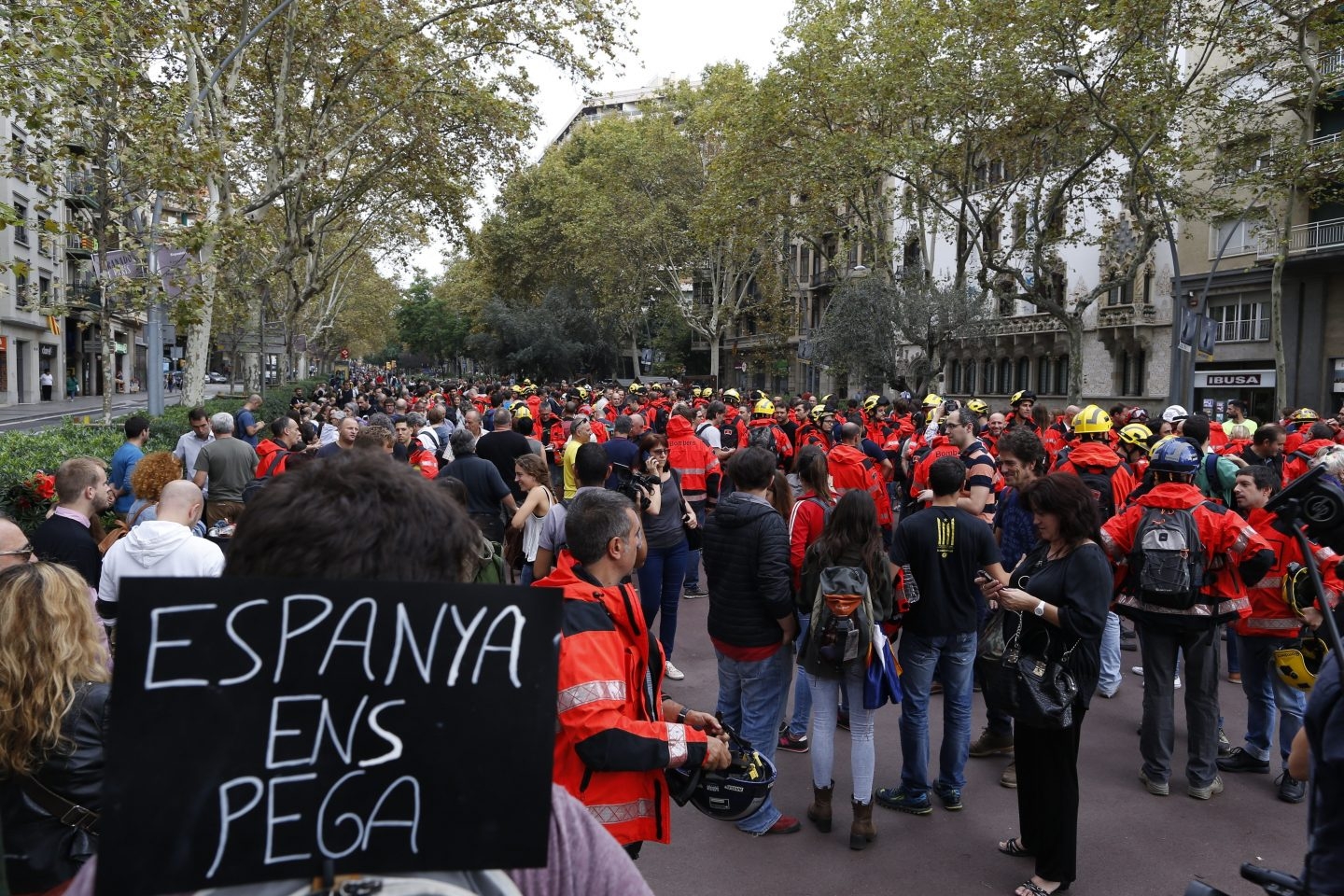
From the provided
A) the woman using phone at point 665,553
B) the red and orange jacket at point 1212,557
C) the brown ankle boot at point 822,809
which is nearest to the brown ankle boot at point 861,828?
the brown ankle boot at point 822,809

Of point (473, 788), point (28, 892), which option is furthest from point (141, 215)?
point (473, 788)

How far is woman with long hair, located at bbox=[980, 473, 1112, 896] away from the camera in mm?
3920

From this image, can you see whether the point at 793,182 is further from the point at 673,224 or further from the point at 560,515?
the point at 560,515

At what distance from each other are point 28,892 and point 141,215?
15.8 meters

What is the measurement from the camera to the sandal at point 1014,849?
4.32 meters

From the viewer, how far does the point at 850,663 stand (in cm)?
445

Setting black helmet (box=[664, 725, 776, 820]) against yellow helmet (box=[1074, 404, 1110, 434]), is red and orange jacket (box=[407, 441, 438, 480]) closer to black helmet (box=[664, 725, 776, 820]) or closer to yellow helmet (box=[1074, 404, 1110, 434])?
yellow helmet (box=[1074, 404, 1110, 434])

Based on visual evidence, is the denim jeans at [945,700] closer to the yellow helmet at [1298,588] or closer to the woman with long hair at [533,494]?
the yellow helmet at [1298,588]

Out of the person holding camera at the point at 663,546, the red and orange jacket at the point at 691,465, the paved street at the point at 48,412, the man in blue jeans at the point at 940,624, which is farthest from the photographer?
the paved street at the point at 48,412

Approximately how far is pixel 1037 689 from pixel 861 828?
1.17 m

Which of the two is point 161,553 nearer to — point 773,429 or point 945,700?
point 945,700

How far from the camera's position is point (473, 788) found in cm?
124

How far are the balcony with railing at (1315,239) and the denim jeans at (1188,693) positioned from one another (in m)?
25.4

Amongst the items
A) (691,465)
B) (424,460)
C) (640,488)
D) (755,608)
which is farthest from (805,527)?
(424,460)
